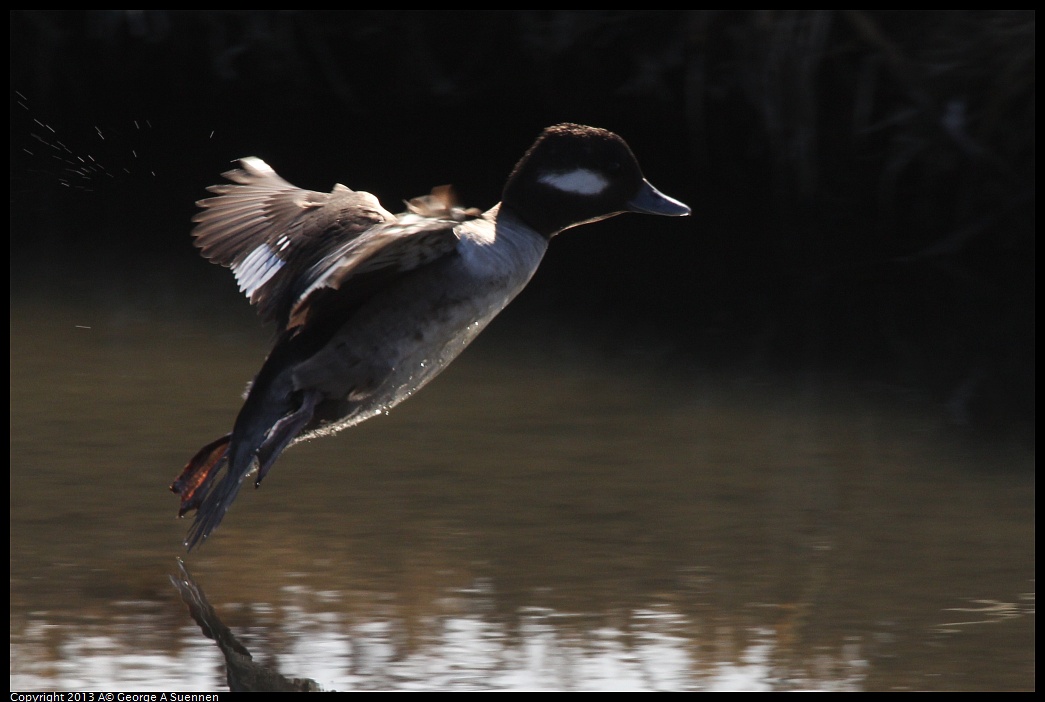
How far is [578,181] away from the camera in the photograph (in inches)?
183

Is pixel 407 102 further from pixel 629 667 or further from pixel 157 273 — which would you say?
pixel 629 667

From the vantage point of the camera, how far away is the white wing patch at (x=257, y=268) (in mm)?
4418

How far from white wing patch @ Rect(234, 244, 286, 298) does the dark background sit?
2045 mm

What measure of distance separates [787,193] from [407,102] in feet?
7.97

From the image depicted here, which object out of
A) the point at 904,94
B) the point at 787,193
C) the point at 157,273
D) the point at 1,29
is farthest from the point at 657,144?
the point at 1,29

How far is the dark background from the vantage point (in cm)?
681

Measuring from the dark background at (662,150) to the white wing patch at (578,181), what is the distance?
5.18ft

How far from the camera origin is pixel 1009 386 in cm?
596

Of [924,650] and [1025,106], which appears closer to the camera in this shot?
[924,650]

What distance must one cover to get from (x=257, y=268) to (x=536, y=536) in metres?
1.04

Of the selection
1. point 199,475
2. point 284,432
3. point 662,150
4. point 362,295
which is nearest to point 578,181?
point 362,295

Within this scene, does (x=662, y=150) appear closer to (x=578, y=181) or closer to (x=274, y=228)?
(x=578, y=181)

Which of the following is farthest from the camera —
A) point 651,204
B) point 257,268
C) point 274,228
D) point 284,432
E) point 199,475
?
point 651,204

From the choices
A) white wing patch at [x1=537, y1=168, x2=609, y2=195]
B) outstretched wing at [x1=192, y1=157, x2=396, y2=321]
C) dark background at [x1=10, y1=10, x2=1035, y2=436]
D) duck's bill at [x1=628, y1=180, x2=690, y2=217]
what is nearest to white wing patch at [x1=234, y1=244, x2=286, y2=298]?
outstretched wing at [x1=192, y1=157, x2=396, y2=321]
